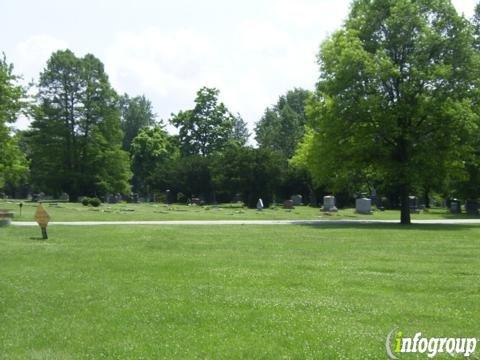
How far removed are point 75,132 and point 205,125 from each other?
83.1ft

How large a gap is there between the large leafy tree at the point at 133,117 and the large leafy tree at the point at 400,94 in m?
75.5

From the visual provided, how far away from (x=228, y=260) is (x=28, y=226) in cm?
1409

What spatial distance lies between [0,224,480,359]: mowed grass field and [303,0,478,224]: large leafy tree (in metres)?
13.0

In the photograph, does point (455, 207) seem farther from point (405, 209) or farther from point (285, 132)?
point (285, 132)

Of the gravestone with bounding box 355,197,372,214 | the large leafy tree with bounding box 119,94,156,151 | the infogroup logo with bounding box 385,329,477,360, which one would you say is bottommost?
the infogroup logo with bounding box 385,329,477,360

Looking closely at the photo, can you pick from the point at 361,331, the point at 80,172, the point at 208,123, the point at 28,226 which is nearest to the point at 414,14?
the point at 28,226

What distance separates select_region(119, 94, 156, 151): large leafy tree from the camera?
10783 centimetres

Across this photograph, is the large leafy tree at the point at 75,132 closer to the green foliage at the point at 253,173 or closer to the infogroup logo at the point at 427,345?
the green foliage at the point at 253,173

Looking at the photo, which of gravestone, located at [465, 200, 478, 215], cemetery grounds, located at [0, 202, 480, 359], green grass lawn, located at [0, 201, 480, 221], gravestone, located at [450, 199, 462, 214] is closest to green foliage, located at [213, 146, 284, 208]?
green grass lawn, located at [0, 201, 480, 221]

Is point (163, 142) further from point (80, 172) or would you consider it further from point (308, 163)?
point (308, 163)

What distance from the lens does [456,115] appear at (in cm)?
3066

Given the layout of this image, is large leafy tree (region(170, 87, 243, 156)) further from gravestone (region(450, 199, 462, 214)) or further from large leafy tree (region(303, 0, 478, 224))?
large leafy tree (region(303, 0, 478, 224))

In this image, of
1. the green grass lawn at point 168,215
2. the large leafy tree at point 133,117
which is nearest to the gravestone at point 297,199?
the green grass lawn at point 168,215

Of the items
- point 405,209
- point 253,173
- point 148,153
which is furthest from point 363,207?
point 148,153
